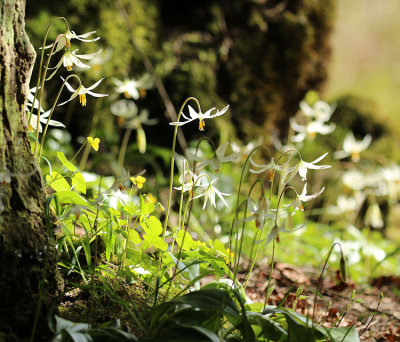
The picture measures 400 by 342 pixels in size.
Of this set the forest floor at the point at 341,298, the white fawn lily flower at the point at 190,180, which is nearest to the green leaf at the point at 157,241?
the white fawn lily flower at the point at 190,180

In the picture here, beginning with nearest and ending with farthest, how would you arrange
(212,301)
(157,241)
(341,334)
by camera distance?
(212,301), (341,334), (157,241)

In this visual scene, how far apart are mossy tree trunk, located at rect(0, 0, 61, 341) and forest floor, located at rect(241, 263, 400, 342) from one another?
1.18 metres

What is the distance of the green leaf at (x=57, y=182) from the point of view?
1796mm

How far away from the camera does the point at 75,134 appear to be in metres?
4.68

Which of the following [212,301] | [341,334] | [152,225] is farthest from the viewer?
[152,225]

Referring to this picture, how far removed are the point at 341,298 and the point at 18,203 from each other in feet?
6.89

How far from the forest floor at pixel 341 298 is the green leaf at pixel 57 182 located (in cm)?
112

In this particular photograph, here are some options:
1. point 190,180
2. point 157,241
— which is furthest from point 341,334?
point 190,180

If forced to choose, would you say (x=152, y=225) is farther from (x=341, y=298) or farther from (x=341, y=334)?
(x=341, y=298)

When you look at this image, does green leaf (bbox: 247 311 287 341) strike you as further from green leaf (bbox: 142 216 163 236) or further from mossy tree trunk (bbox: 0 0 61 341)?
mossy tree trunk (bbox: 0 0 61 341)

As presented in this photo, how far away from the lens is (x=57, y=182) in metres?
1.83

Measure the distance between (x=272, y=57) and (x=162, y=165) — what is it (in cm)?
199

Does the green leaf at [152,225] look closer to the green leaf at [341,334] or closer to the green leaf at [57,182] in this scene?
the green leaf at [57,182]

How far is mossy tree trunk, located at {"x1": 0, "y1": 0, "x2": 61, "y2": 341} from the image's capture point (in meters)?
1.34
